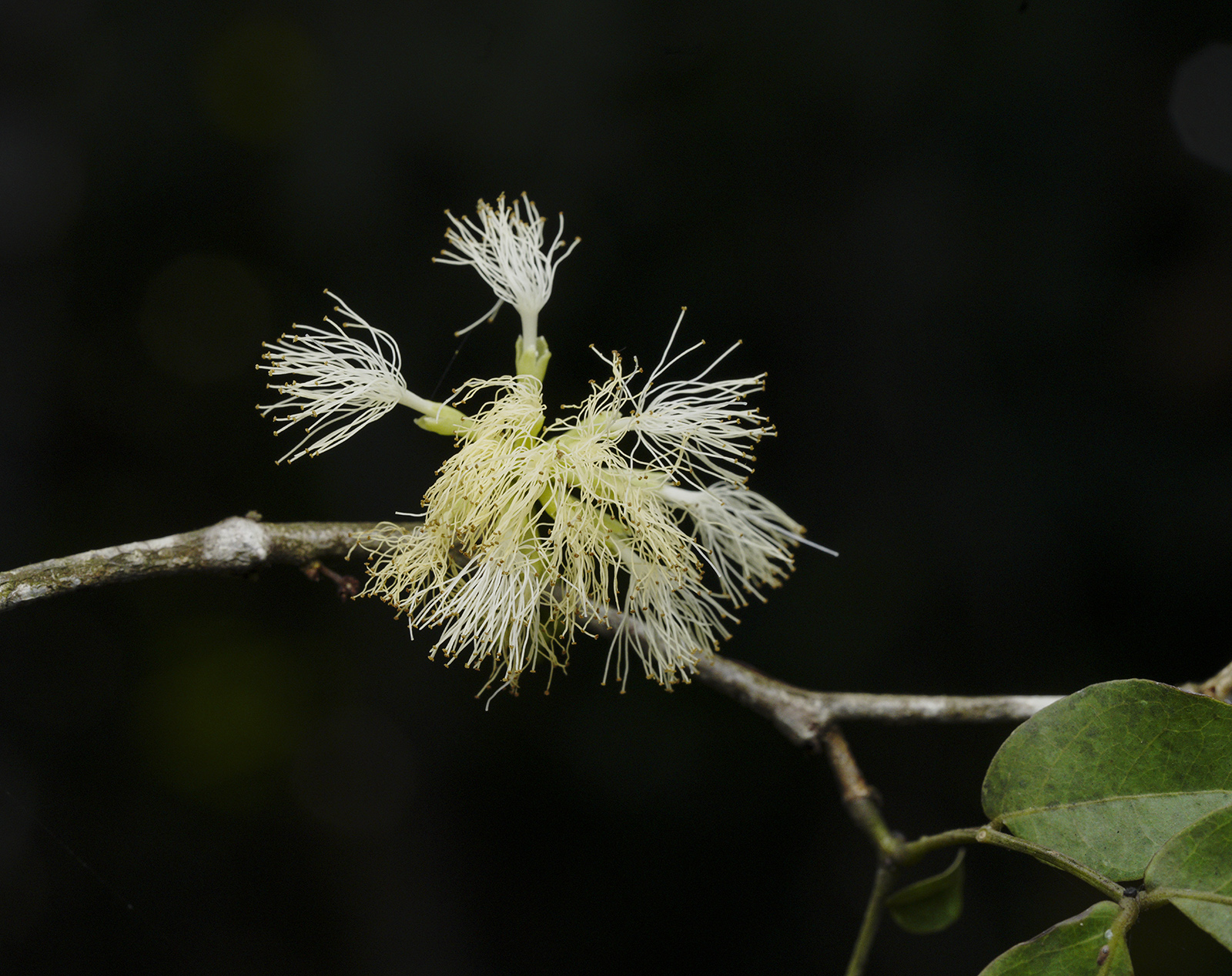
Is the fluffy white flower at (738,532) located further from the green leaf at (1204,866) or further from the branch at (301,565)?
the green leaf at (1204,866)

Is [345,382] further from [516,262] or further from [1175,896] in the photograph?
[1175,896]

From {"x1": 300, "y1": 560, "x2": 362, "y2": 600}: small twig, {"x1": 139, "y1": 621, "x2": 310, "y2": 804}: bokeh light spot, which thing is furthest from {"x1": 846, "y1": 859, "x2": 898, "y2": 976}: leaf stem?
{"x1": 139, "y1": 621, "x2": 310, "y2": 804}: bokeh light spot

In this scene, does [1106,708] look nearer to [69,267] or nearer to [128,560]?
[128,560]

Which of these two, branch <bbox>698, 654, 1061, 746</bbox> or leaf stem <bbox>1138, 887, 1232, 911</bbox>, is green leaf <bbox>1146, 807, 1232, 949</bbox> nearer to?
leaf stem <bbox>1138, 887, 1232, 911</bbox>

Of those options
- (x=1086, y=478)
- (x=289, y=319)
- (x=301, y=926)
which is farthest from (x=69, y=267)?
(x=1086, y=478)

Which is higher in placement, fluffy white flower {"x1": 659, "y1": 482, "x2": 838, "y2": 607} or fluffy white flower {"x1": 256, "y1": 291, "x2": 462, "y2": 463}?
fluffy white flower {"x1": 256, "y1": 291, "x2": 462, "y2": 463}

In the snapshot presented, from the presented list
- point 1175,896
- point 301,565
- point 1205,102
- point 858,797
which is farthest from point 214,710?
point 1205,102
